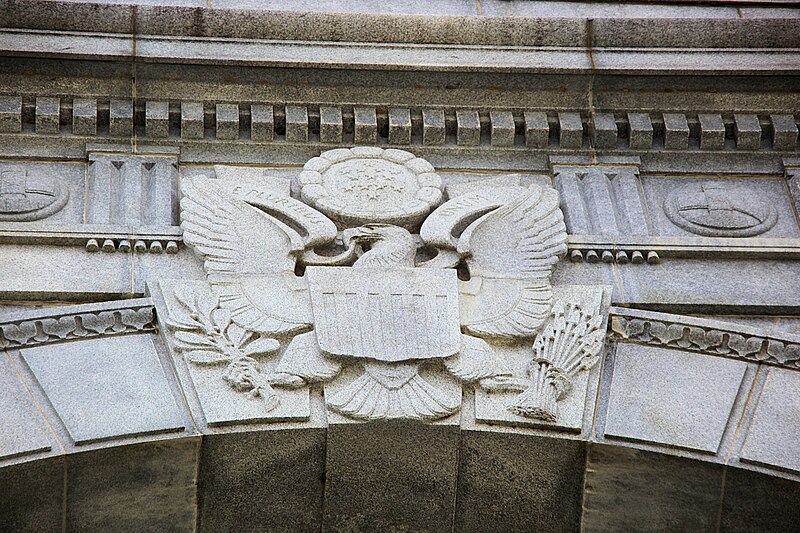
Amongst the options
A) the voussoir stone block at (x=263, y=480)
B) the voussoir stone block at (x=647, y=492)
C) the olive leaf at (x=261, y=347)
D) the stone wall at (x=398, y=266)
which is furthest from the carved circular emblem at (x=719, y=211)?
the voussoir stone block at (x=263, y=480)

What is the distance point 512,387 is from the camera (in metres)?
8.41

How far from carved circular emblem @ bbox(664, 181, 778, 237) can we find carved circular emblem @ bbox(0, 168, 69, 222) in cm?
405

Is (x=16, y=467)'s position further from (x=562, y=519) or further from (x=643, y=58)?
(x=643, y=58)

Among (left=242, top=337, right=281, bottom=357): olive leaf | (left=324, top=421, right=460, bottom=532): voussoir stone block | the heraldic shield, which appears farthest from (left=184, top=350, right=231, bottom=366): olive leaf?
(left=324, top=421, right=460, bottom=532): voussoir stone block

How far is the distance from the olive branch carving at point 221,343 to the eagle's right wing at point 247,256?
0.08 metres

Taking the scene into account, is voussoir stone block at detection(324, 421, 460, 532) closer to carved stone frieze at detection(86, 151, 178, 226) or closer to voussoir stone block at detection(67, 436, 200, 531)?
voussoir stone block at detection(67, 436, 200, 531)

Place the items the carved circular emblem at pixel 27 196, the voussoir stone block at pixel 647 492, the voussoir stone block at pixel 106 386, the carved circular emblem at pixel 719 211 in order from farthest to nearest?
the carved circular emblem at pixel 719 211 < the carved circular emblem at pixel 27 196 < the voussoir stone block at pixel 647 492 < the voussoir stone block at pixel 106 386

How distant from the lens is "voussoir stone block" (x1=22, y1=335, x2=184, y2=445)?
8.02m

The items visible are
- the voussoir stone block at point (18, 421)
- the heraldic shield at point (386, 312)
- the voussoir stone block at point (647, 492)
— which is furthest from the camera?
the heraldic shield at point (386, 312)

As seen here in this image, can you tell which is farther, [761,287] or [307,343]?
[761,287]

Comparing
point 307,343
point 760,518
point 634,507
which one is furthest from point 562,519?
point 307,343

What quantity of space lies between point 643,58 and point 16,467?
17.2 feet

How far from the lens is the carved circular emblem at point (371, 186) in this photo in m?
9.52

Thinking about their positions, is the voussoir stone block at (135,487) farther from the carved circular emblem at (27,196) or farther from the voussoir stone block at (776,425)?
the voussoir stone block at (776,425)
